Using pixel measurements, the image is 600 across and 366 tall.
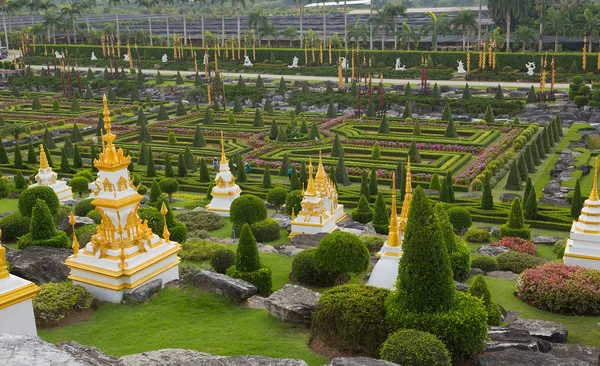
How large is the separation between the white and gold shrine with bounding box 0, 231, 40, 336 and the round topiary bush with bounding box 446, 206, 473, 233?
18.0 meters

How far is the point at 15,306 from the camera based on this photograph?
13.3m

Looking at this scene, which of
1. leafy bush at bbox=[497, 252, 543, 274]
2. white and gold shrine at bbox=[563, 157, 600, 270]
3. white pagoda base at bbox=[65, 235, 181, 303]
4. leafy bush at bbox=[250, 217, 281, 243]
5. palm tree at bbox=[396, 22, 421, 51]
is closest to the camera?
white pagoda base at bbox=[65, 235, 181, 303]

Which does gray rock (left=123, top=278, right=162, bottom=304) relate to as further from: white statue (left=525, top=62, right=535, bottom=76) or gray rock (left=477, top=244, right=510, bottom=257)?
white statue (left=525, top=62, right=535, bottom=76)

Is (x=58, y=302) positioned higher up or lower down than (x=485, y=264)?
higher up

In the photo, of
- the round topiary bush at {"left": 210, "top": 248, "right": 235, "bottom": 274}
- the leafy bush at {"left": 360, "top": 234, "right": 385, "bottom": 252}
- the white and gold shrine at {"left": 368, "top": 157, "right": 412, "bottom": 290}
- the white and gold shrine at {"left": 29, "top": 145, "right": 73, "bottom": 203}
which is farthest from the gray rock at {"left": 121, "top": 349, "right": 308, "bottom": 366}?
the white and gold shrine at {"left": 29, "top": 145, "right": 73, "bottom": 203}

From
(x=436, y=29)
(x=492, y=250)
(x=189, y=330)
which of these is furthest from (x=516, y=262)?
(x=436, y=29)

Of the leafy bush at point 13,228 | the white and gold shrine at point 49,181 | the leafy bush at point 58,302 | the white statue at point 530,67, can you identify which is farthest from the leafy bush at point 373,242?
the white statue at point 530,67

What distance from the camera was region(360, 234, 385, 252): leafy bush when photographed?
2330cm

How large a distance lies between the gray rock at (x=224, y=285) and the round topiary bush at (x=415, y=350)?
511 cm

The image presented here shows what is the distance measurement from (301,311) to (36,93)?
6762cm

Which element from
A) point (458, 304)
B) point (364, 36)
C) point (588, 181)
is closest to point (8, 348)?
point (458, 304)

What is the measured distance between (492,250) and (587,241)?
4484 millimetres

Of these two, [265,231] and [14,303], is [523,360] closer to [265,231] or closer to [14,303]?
[14,303]

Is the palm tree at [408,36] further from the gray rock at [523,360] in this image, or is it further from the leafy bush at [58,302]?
the gray rock at [523,360]
